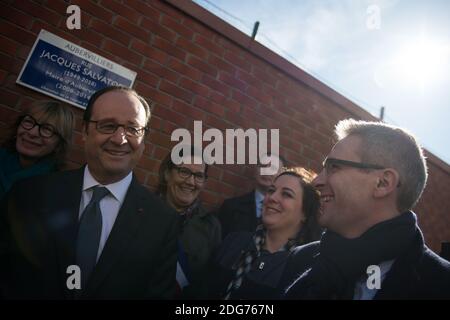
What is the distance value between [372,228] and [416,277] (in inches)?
10.2

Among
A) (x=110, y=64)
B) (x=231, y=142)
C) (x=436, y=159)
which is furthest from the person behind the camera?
(x=436, y=159)

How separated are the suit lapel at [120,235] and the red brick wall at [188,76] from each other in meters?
1.07

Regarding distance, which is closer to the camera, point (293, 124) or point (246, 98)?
point (246, 98)

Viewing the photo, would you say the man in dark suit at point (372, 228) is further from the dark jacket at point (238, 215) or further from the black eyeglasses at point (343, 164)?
the dark jacket at point (238, 215)

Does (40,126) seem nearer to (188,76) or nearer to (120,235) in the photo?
(120,235)

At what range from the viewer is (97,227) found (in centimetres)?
145

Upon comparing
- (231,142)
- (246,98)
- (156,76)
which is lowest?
(231,142)

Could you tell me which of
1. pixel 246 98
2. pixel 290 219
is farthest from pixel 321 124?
pixel 290 219

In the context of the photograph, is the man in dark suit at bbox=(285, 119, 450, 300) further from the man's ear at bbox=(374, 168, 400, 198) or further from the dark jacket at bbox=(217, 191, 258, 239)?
the dark jacket at bbox=(217, 191, 258, 239)

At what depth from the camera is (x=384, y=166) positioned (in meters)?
1.55

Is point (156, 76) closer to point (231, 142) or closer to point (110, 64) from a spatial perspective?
point (110, 64)

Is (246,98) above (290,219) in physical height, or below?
above

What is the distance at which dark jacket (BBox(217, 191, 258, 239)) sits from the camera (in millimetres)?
2808

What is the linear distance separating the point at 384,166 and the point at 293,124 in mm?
2032
